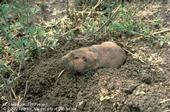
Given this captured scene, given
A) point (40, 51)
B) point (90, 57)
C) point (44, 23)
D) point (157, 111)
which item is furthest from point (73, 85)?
point (44, 23)

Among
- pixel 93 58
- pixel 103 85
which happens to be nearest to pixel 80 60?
pixel 93 58

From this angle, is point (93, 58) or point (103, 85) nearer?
point (103, 85)

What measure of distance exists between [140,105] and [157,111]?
0.12m

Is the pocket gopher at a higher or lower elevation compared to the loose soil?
higher

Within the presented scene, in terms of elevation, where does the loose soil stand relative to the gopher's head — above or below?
below

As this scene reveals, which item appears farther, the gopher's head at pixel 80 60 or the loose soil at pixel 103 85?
the gopher's head at pixel 80 60

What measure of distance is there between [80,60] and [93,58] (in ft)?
0.34

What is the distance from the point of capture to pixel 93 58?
349cm

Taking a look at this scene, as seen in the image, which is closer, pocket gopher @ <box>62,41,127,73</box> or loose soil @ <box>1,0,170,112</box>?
loose soil @ <box>1,0,170,112</box>

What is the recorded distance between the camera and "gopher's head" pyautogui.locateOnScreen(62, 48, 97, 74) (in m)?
3.47

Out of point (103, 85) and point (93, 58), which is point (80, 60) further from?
point (103, 85)

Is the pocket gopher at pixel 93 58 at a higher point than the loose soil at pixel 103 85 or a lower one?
higher

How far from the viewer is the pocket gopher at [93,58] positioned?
11.4 ft

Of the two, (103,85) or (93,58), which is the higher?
(93,58)
